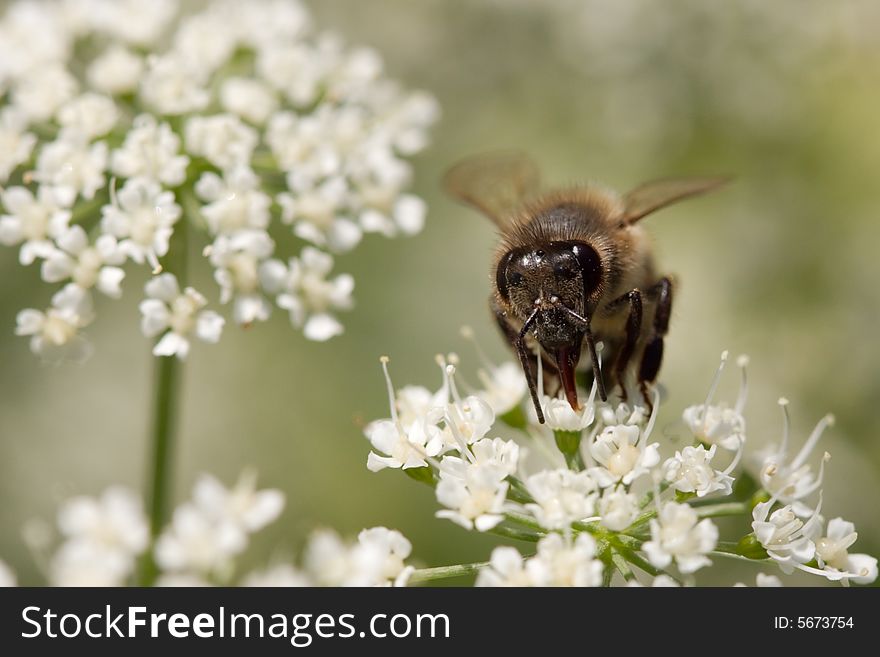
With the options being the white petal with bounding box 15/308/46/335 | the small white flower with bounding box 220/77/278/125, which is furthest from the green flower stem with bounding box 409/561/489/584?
the small white flower with bounding box 220/77/278/125

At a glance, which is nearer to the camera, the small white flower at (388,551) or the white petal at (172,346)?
the small white flower at (388,551)

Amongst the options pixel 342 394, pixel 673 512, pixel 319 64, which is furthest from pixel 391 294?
pixel 673 512

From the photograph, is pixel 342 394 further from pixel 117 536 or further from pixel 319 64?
pixel 117 536

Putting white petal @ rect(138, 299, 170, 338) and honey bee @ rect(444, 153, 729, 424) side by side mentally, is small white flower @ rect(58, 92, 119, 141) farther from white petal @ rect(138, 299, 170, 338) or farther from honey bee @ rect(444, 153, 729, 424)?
honey bee @ rect(444, 153, 729, 424)

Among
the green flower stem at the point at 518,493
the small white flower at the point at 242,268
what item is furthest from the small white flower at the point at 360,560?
the small white flower at the point at 242,268

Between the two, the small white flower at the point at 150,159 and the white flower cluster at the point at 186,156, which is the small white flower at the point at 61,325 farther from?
the small white flower at the point at 150,159
